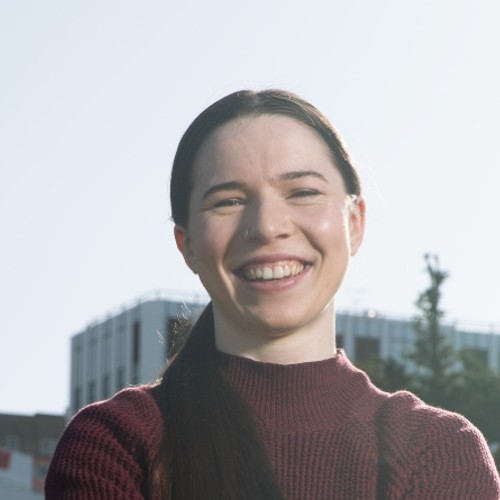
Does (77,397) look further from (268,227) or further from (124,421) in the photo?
(268,227)

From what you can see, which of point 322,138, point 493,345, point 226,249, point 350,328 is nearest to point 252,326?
point 226,249

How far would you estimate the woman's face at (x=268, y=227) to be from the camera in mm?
3482

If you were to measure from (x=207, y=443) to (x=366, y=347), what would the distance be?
5366 cm

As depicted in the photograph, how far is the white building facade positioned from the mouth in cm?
5047

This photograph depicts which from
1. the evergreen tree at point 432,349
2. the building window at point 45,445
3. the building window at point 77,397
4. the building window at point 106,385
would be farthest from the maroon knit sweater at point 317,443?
the building window at point 45,445

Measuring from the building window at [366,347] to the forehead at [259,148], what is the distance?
5273 cm

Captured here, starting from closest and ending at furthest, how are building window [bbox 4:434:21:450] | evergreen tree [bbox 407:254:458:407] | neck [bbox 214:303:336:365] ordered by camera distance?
1. neck [bbox 214:303:336:365]
2. evergreen tree [bbox 407:254:458:407]
3. building window [bbox 4:434:21:450]

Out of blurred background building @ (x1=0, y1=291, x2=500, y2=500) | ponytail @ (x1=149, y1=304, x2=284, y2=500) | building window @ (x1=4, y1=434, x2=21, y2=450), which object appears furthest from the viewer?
building window @ (x1=4, y1=434, x2=21, y2=450)

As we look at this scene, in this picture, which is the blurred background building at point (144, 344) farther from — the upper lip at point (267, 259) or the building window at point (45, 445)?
the upper lip at point (267, 259)

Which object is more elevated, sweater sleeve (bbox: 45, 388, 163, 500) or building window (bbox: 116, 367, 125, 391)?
sweater sleeve (bbox: 45, 388, 163, 500)

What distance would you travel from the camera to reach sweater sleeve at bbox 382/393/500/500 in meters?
3.45

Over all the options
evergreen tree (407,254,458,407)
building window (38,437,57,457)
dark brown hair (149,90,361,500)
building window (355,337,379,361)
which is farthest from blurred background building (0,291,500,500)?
dark brown hair (149,90,361,500)

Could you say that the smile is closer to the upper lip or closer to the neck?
the upper lip

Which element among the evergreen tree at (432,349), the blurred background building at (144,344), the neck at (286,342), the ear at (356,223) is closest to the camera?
the neck at (286,342)
